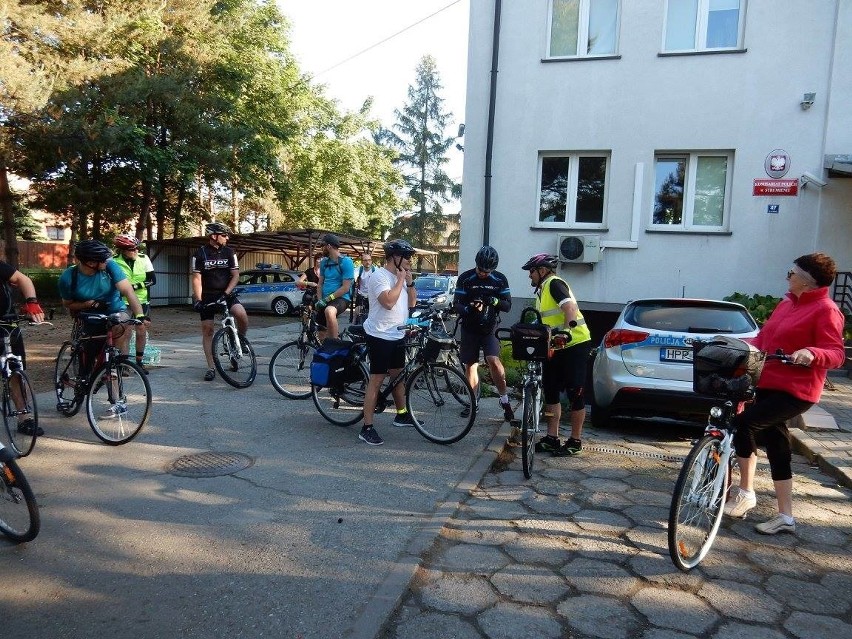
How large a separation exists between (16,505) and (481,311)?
4.12 m

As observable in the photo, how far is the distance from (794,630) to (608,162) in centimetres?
918

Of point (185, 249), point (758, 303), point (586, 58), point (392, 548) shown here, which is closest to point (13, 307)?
point (392, 548)

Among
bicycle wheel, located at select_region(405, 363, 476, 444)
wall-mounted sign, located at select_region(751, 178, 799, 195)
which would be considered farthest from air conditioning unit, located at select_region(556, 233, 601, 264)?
bicycle wheel, located at select_region(405, 363, 476, 444)

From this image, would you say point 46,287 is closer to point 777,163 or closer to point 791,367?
point 777,163

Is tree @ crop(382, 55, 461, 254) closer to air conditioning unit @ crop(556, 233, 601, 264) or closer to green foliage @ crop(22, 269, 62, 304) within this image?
green foliage @ crop(22, 269, 62, 304)

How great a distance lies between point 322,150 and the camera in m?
31.1

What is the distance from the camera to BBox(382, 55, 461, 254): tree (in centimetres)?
4478

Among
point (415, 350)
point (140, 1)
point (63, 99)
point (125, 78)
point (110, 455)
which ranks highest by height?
point (140, 1)

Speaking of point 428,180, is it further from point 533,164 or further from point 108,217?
point 533,164

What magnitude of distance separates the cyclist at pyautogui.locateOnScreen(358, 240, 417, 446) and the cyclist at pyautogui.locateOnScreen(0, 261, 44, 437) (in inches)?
102

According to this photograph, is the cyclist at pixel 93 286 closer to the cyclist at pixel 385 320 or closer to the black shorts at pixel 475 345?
the cyclist at pixel 385 320

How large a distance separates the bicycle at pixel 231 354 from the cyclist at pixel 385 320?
8.93 ft

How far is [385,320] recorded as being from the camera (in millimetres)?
5371

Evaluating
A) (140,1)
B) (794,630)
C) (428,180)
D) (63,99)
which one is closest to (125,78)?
(63,99)
